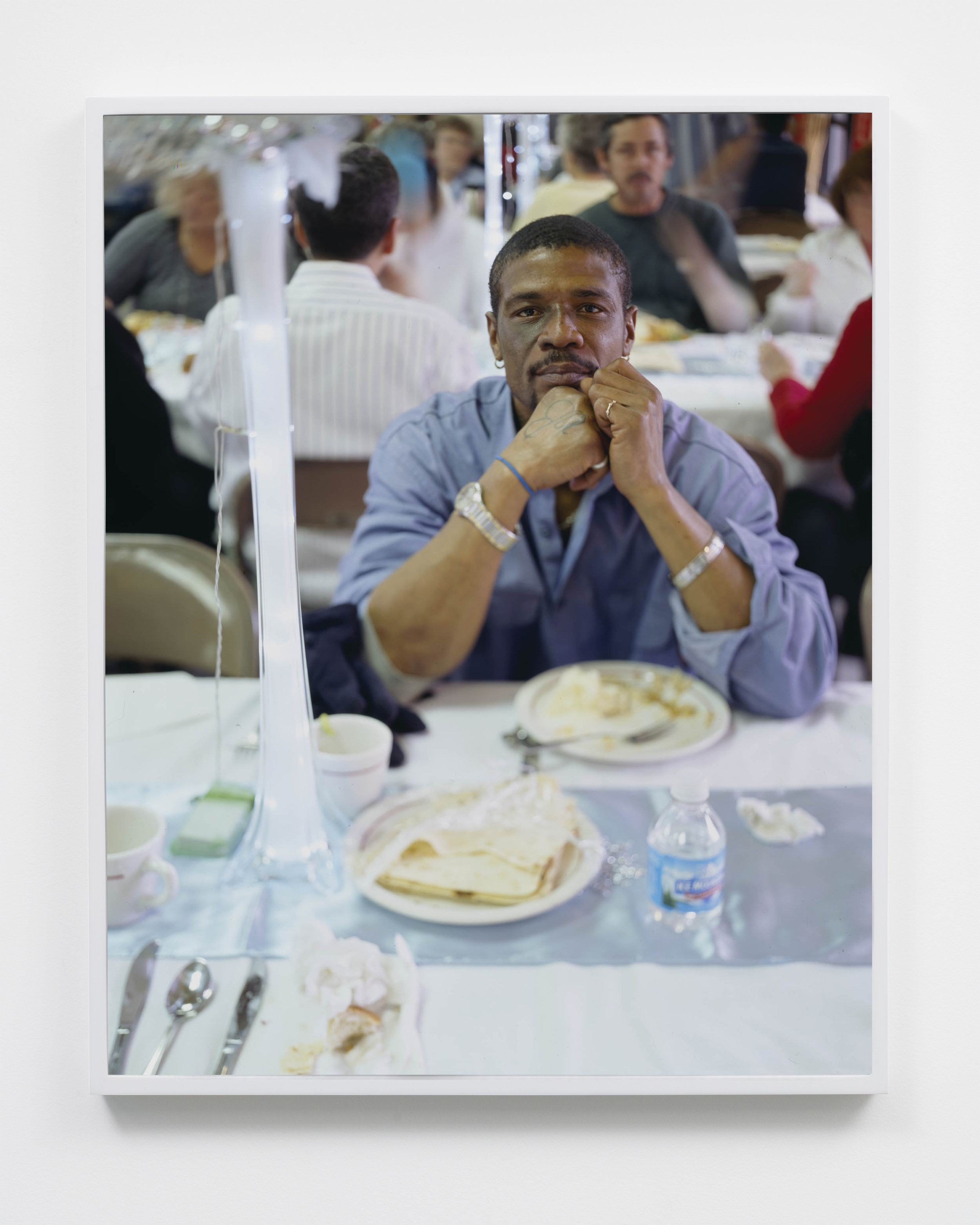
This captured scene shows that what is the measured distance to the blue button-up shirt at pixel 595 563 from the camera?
92 cm

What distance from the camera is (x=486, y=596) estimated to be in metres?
0.93

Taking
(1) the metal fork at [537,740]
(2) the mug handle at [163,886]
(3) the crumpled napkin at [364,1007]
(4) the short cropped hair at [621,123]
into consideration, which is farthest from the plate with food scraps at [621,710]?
(4) the short cropped hair at [621,123]

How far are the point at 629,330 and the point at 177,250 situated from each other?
16.1 inches

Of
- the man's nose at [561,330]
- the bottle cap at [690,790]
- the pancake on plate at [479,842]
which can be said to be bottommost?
the pancake on plate at [479,842]

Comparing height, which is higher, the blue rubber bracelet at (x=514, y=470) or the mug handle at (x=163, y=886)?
the blue rubber bracelet at (x=514, y=470)

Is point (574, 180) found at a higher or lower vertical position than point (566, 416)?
higher

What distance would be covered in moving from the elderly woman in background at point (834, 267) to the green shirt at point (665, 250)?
0.05m

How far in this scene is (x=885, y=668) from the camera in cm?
95

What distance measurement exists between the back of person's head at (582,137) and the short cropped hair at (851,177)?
0.21m

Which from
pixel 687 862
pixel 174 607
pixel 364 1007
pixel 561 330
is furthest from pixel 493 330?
pixel 364 1007

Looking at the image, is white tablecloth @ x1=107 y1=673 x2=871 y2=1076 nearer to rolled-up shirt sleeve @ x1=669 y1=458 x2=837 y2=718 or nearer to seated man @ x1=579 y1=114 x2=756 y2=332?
rolled-up shirt sleeve @ x1=669 y1=458 x2=837 y2=718

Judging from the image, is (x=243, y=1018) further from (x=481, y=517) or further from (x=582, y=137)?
(x=582, y=137)

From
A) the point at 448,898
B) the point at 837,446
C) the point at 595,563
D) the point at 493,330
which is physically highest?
the point at 493,330

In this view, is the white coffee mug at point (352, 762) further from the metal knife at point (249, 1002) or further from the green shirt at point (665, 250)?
the green shirt at point (665, 250)
